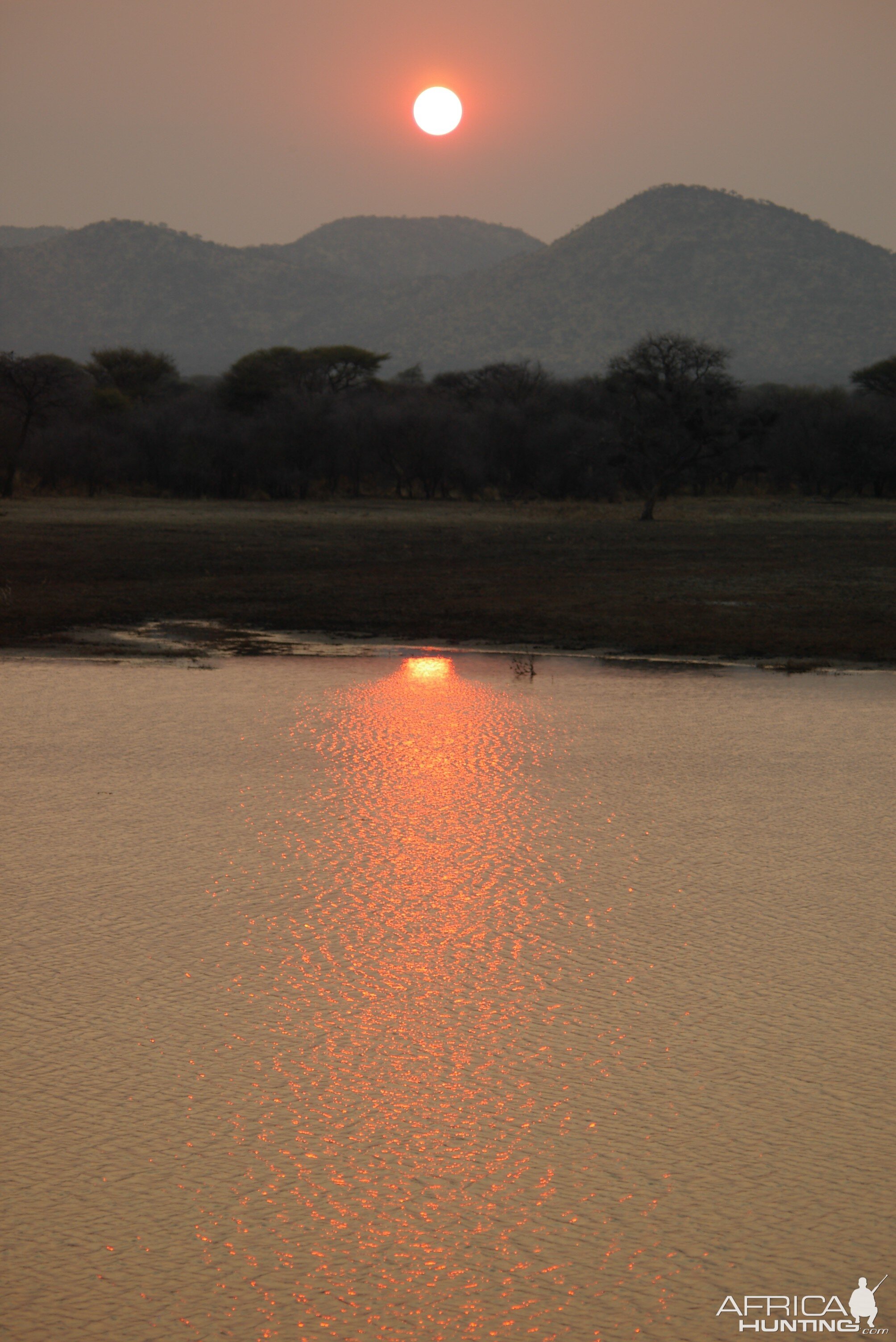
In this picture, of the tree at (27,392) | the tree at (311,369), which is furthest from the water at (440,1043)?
the tree at (311,369)

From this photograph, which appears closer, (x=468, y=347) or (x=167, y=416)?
(x=167, y=416)

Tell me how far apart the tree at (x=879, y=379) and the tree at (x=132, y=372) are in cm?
3949

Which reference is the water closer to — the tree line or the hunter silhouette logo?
the hunter silhouette logo

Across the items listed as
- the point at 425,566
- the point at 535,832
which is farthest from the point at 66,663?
the point at 425,566

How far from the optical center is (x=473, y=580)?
23125 mm

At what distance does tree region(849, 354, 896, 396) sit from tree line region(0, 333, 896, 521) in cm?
1090

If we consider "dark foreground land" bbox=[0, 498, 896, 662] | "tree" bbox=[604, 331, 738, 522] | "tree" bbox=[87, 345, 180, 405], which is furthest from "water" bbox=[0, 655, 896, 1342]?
"tree" bbox=[87, 345, 180, 405]

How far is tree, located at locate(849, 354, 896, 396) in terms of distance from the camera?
86125 mm

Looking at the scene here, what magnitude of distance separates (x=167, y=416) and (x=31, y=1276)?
6259cm

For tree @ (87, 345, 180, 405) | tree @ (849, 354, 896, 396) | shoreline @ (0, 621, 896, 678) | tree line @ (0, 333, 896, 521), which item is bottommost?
shoreline @ (0, 621, 896, 678)

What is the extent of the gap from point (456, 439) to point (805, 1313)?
59736mm

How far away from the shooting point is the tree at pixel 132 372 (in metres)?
87.6

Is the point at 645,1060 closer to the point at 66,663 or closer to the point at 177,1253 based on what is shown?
the point at 177,1253

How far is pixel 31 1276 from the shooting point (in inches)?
119
